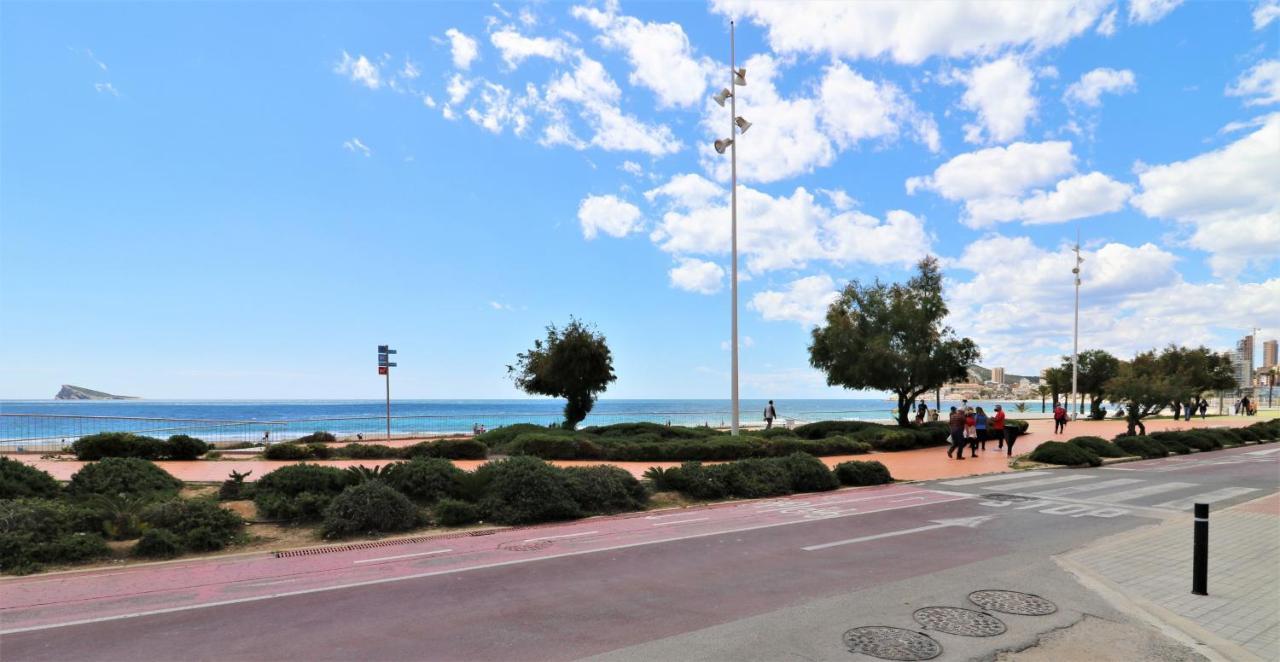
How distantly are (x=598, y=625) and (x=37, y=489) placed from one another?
394 inches

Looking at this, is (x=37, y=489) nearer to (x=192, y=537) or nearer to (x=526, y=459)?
(x=192, y=537)

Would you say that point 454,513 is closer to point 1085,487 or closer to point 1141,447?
point 1085,487

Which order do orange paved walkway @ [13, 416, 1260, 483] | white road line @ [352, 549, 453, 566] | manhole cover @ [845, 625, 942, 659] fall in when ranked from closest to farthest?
1. manhole cover @ [845, 625, 942, 659]
2. white road line @ [352, 549, 453, 566]
3. orange paved walkway @ [13, 416, 1260, 483]

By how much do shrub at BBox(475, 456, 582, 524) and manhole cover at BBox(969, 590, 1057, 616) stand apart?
6.38 m

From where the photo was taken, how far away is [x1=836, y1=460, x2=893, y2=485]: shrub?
1546 centimetres

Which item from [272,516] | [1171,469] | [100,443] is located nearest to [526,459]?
[272,516]

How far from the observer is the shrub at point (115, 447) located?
1748 centimetres

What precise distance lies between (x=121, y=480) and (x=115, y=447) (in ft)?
28.8

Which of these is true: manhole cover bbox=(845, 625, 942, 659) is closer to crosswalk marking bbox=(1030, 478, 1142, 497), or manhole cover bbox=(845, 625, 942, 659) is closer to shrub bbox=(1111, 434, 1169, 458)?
crosswalk marking bbox=(1030, 478, 1142, 497)

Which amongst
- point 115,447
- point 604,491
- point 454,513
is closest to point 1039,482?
point 604,491

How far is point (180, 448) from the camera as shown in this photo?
1855 cm

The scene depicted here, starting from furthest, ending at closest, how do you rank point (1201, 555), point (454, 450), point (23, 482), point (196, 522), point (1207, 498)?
point (454, 450), point (1207, 498), point (23, 482), point (196, 522), point (1201, 555)

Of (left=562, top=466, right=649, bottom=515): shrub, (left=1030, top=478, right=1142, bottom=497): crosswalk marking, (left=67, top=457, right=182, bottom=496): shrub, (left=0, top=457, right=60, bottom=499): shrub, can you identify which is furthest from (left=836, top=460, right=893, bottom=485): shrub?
(left=0, top=457, right=60, bottom=499): shrub

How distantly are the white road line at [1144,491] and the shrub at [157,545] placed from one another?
15.8 m
